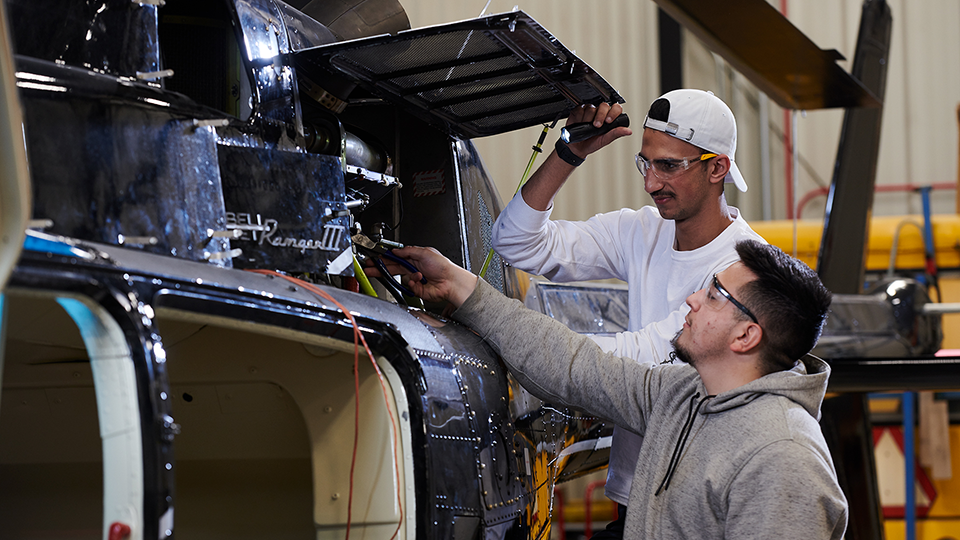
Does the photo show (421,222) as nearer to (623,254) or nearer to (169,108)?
(623,254)

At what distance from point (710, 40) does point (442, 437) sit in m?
3.03

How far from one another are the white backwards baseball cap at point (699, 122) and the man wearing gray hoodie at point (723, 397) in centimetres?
58

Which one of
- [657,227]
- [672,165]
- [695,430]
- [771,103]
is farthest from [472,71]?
[771,103]

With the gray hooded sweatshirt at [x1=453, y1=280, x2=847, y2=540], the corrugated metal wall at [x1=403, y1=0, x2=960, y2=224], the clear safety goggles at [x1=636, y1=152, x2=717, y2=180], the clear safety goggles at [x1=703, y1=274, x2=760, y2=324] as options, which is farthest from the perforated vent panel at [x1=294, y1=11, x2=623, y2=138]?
the corrugated metal wall at [x1=403, y1=0, x2=960, y2=224]

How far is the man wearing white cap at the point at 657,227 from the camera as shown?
2527 millimetres

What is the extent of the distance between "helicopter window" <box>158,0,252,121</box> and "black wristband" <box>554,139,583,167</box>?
1023 millimetres

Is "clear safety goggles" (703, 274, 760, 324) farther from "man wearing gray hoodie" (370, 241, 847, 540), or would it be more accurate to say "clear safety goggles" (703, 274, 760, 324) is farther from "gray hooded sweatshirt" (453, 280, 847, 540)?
"gray hooded sweatshirt" (453, 280, 847, 540)

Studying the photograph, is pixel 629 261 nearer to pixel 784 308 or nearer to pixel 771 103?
pixel 784 308

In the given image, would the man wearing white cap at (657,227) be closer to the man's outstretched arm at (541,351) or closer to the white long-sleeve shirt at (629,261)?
the white long-sleeve shirt at (629,261)

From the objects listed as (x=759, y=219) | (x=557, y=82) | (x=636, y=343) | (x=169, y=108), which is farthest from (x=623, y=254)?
(x=759, y=219)

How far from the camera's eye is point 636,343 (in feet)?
8.05

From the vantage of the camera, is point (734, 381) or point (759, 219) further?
point (759, 219)

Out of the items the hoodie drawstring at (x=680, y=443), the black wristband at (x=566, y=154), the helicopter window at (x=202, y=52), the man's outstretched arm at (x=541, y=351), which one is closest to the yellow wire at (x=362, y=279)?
the man's outstretched arm at (x=541, y=351)

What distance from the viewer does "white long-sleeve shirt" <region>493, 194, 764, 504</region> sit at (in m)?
2.49
